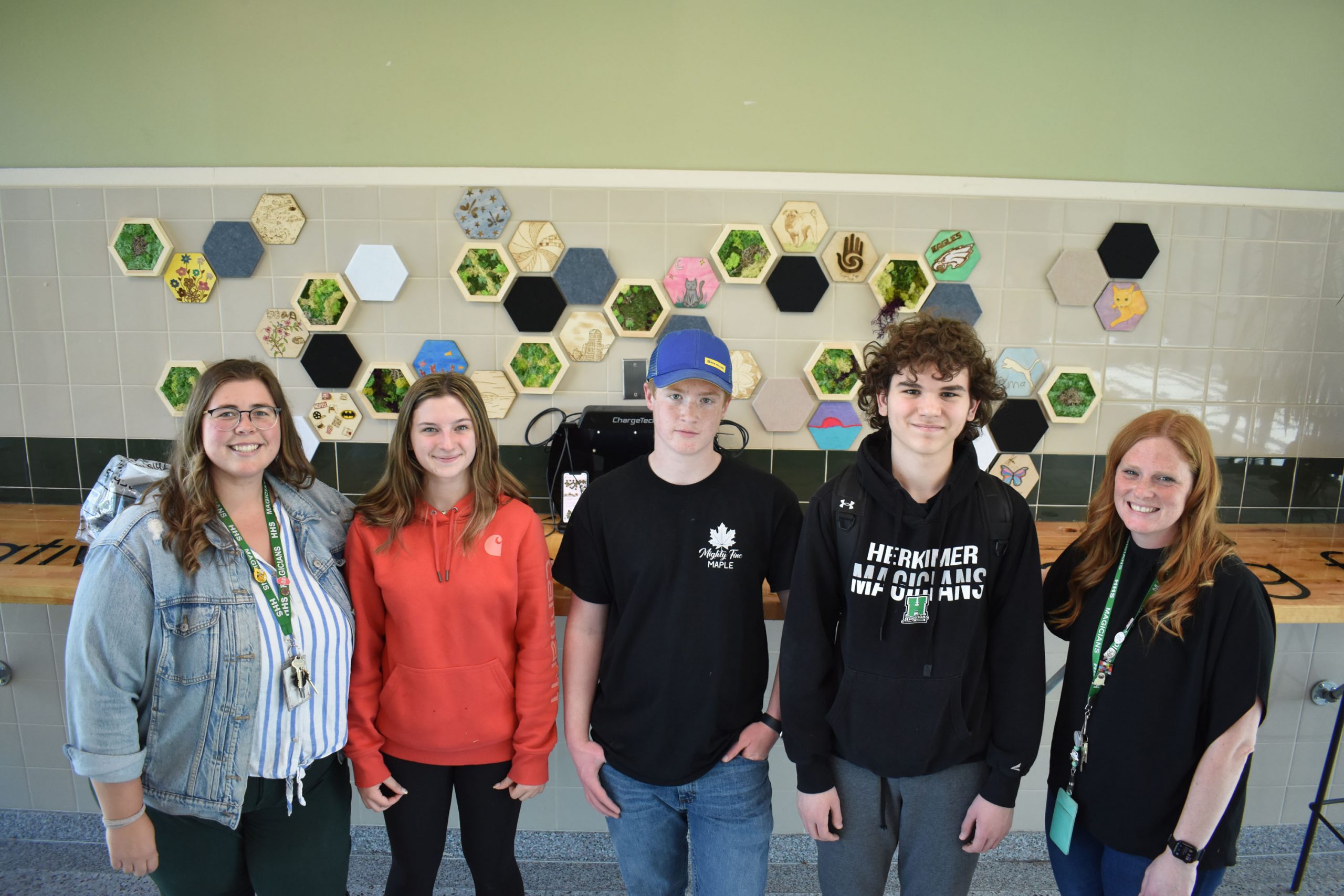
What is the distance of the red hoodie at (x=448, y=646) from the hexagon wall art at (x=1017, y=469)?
1.84 meters

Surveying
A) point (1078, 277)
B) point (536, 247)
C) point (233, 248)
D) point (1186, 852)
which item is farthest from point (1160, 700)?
point (233, 248)

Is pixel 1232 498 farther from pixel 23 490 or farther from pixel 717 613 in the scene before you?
pixel 23 490

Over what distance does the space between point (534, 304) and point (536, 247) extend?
0.63 ft

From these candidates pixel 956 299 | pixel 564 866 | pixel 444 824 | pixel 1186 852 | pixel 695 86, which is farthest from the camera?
pixel 956 299

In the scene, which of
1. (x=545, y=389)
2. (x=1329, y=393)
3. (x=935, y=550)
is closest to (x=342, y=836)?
(x=935, y=550)

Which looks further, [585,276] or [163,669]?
[585,276]

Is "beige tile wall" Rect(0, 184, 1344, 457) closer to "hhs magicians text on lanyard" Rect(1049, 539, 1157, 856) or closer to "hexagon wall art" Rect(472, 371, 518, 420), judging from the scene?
"hexagon wall art" Rect(472, 371, 518, 420)

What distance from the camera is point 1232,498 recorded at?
8.57 feet

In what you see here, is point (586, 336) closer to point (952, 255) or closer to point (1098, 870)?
point (952, 255)

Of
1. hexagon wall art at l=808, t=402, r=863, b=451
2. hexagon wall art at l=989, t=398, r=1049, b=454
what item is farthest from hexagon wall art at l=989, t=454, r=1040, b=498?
hexagon wall art at l=808, t=402, r=863, b=451

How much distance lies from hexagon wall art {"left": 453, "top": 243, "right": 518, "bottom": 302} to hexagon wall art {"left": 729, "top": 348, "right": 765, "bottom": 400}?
819mm

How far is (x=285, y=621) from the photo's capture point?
4.27ft

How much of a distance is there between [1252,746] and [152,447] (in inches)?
127

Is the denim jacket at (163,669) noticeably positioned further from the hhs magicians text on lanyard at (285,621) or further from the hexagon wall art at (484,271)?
the hexagon wall art at (484,271)
